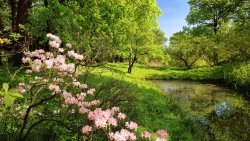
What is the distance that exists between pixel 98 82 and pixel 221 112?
8094 mm

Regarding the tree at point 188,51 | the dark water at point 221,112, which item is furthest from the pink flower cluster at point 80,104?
the tree at point 188,51

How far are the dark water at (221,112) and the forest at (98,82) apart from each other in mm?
54

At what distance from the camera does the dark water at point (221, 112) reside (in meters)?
14.5

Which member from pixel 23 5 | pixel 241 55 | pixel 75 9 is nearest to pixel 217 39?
pixel 241 55

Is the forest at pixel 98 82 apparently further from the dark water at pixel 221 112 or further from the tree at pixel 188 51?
the tree at pixel 188 51

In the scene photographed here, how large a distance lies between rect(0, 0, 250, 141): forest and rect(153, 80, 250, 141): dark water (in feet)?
0.18

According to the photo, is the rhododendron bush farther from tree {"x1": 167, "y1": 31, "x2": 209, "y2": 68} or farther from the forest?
tree {"x1": 167, "y1": 31, "x2": 209, "y2": 68}

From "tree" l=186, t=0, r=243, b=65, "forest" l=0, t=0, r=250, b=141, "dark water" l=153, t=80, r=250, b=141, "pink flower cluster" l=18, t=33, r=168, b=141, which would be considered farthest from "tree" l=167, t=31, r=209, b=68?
"pink flower cluster" l=18, t=33, r=168, b=141

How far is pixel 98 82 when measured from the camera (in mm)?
17516

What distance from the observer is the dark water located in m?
14.5

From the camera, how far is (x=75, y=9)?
21484mm

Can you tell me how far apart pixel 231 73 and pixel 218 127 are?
1768 cm

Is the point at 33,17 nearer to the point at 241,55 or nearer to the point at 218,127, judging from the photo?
the point at 218,127

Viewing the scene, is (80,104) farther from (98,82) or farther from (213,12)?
(213,12)
